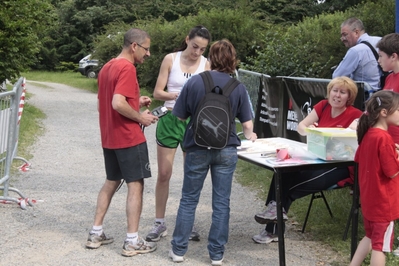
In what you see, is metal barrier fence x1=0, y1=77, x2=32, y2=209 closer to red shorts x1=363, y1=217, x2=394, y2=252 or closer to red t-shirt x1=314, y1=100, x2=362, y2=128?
red t-shirt x1=314, y1=100, x2=362, y2=128

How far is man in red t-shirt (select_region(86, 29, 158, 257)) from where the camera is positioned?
5.47m

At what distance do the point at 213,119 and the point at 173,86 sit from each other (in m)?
1.01

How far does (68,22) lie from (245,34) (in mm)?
36578

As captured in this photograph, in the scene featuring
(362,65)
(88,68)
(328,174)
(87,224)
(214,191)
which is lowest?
(88,68)

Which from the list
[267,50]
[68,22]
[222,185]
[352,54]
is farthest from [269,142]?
[68,22]

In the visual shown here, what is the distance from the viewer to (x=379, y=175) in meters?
4.46

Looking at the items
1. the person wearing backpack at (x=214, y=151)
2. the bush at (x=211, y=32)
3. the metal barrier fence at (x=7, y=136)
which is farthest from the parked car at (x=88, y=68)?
the person wearing backpack at (x=214, y=151)

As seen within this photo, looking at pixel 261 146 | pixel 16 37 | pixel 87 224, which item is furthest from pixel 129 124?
pixel 16 37

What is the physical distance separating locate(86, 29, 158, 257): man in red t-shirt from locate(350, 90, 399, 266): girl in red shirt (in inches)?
74.4

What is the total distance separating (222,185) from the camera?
5.29 metres

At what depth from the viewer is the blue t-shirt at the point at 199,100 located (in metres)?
5.16

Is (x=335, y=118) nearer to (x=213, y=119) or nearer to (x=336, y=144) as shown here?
(x=336, y=144)

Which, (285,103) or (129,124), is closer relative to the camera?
(129,124)

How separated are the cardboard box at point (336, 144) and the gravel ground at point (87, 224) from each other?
92 cm
